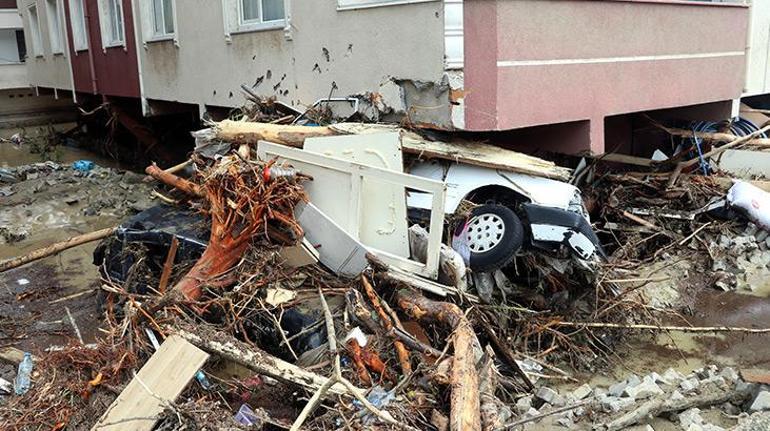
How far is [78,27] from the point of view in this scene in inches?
642

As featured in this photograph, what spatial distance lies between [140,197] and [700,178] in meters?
9.10

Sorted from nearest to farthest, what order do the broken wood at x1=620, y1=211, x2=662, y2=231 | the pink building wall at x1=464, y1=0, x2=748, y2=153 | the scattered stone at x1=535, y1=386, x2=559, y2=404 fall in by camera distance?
1. the scattered stone at x1=535, y1=386, x2=559, y2=404
2. the pink building wall at x1=464, y1=0, x2=748, y2=153
3. the broken wood at x1=620, y1=211, x2=662, y2=231

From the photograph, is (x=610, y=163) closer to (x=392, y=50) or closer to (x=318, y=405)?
(x=392, y=50)

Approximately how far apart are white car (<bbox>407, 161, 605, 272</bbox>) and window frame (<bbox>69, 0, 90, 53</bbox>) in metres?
12.5

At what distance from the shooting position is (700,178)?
9039 mm

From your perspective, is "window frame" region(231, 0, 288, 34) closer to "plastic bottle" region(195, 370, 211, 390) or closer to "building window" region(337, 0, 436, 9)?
"building window" region(337, 0, 436, 9)

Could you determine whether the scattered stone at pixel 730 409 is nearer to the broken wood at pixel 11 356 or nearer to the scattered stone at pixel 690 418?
the scattered stone at pixel 690 418

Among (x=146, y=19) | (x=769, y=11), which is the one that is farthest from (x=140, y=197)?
(x=769, y=11)

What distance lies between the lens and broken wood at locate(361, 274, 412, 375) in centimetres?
446

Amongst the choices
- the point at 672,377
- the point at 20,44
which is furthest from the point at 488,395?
the point at 20,44

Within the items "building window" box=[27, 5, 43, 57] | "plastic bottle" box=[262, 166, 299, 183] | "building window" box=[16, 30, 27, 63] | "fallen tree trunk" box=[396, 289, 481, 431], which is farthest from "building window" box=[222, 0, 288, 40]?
"building window" box=[16, 30, 27, 63]

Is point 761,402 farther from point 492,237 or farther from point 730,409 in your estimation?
point 492,237

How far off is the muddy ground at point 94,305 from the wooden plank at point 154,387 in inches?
70.1

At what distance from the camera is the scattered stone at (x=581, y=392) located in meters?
5.20
